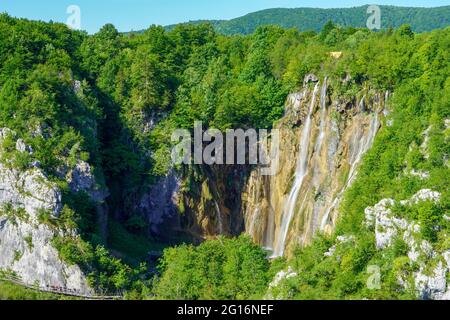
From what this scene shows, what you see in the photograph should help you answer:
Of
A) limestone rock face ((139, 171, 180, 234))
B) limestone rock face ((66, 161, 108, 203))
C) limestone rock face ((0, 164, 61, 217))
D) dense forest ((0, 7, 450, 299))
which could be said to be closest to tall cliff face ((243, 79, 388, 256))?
dense forest ((0, 7, 450, 299))

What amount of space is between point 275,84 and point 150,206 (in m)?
11.6

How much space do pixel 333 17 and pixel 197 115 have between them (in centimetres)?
13671

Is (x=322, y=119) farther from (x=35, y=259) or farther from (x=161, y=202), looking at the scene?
(x=35, y=259)

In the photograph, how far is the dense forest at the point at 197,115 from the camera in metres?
29.4

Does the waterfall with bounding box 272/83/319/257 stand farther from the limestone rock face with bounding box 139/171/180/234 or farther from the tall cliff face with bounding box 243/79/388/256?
the limestone rock face with bounding box 139/171/180/234

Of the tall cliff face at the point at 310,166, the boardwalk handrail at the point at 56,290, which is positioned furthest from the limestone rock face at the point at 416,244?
the boardwalk handrail at the point at 56,290

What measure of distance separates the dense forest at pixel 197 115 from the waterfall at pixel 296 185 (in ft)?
9.72

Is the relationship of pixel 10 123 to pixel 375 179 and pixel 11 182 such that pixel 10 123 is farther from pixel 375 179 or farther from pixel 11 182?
pixel 375 179

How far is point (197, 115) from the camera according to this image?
145 ft

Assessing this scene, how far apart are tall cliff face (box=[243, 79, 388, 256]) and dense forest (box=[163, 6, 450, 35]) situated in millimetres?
117785

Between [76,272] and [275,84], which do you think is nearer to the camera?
[76,272]

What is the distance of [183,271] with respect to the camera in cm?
3094

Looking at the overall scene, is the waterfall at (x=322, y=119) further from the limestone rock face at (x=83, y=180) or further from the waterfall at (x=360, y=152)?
the limestone rock face at (x=83, y=180)
